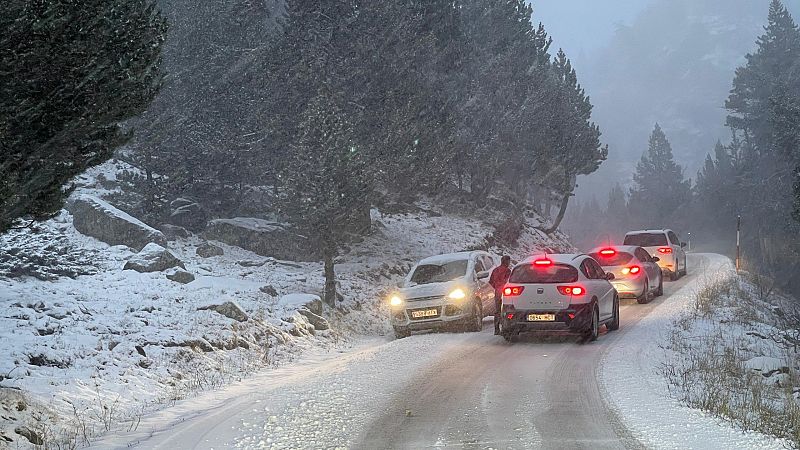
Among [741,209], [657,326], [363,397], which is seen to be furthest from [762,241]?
[363,397]

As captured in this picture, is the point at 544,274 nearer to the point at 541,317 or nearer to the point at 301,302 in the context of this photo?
the point at 541,317

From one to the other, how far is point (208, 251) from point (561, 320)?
13.3m

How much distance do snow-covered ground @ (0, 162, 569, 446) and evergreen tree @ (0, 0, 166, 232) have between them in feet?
7.90

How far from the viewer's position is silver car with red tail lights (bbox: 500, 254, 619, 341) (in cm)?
1268

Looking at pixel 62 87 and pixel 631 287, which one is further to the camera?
pixel 631 287

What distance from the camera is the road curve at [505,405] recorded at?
6.47 m

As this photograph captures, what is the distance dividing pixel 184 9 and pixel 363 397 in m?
25.9

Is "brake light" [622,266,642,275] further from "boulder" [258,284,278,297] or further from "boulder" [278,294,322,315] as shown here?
"boulder" [258,284,278,297]

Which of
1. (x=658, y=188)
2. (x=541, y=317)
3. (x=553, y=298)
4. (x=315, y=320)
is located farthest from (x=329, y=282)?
(x=658, y=188)

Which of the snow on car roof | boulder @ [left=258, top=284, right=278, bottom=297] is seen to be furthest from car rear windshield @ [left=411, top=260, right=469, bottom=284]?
boulder @ [left=258, top=284, right=278, bottom=297]

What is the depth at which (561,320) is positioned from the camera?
1263 centimetres

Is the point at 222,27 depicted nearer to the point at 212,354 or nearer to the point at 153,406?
the point at 212,354

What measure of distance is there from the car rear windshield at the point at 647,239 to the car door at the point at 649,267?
17.3 ft

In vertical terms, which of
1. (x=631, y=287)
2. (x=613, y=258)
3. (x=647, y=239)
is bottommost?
(x=631, y=287)
